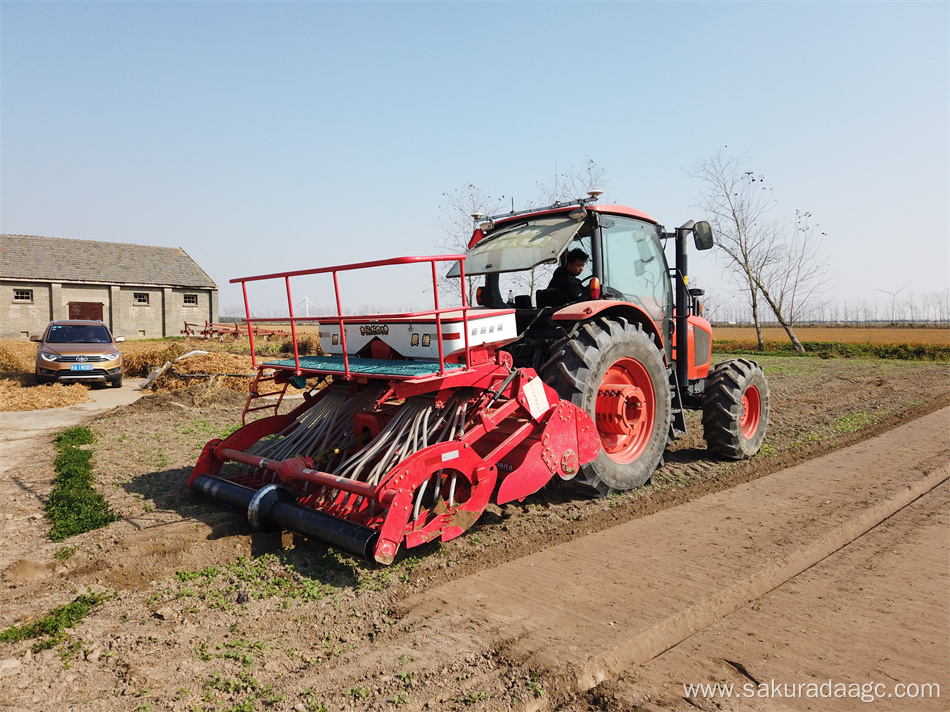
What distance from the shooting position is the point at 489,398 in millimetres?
4543

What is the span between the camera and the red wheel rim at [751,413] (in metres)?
7.08

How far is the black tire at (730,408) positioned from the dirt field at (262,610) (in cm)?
34

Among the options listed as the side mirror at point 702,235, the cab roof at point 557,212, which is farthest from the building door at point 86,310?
the side mirror at point 702,235

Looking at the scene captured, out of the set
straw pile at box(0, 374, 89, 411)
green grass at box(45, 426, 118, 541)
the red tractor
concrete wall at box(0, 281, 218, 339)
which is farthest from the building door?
the red tractor

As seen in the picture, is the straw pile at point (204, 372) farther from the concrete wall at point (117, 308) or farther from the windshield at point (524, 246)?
the concrete wall at point (117, 308)

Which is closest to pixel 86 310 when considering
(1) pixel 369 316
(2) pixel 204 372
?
(2) pixel 204 372

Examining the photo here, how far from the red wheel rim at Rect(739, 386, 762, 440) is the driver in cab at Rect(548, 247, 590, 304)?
2697mm

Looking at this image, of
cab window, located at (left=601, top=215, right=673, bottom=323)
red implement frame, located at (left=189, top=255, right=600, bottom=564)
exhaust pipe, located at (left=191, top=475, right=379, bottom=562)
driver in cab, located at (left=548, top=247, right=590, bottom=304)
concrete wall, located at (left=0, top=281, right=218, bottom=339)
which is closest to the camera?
exhaust pipe, located at (left=191, top=475, right=379, bottom=562)

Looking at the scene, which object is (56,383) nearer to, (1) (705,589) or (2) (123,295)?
(1) (705,589)

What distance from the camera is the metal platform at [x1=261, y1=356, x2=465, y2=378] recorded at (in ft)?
13.7

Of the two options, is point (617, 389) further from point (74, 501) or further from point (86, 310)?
point (86, 310)

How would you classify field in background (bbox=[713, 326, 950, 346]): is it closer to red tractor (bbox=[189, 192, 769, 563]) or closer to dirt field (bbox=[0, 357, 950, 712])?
red tractor (bbox=[189, 192, 769, 563])

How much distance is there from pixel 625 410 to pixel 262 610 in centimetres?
342

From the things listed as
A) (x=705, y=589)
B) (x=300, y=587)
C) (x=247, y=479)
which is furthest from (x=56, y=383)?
(x=705, y=589)
